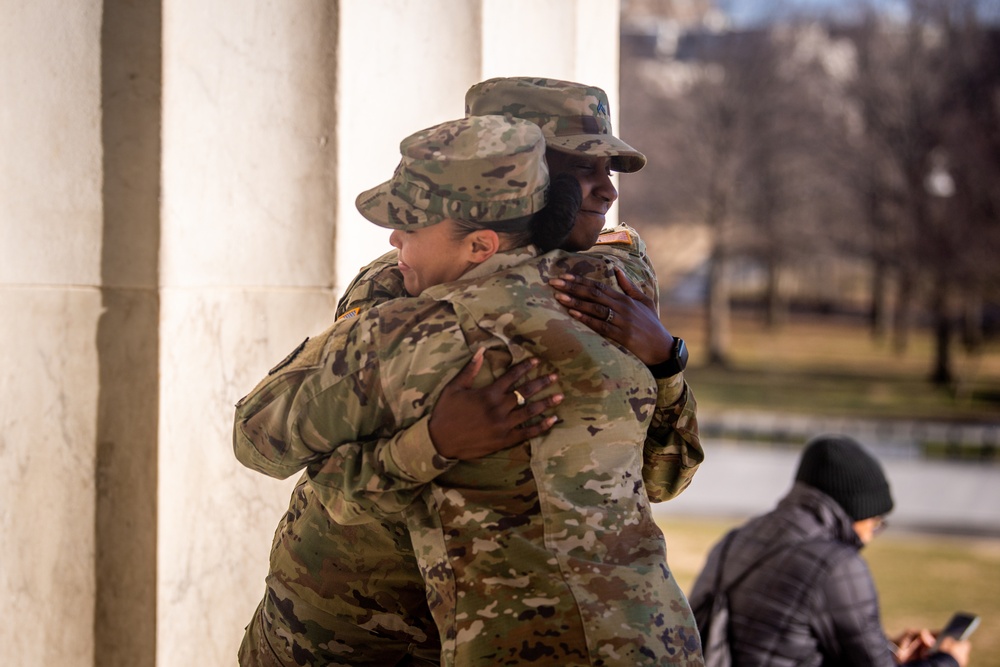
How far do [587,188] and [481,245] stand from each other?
0.93ft

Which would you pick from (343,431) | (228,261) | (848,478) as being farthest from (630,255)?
(848,478)

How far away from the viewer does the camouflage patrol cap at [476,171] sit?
192 cm

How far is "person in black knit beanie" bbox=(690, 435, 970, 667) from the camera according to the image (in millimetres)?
3592

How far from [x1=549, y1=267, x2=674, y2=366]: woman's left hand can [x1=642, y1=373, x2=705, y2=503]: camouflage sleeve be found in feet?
0.31

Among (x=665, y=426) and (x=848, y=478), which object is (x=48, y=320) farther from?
(x=848, y=478)

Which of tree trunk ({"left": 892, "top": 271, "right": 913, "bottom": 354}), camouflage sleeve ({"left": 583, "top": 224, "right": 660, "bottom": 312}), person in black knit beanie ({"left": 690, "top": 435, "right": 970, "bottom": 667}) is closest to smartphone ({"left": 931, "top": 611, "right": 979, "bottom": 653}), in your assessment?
person in black knit beanie ({"left": 690, "top": 435, "right": 970, "bottom": 667})

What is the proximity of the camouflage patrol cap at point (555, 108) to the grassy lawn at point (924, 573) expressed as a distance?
678cm

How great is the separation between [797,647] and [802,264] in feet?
73.9

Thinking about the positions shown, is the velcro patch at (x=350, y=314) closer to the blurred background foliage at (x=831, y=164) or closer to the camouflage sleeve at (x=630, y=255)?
the camouflage sleeve at (x=630, y=255)

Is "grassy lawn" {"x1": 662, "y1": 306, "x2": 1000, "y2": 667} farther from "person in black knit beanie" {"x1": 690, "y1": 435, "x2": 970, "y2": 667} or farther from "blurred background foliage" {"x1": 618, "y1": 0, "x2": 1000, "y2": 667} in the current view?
"person in black knit beanie" {"x1": 690, "y1": 435, "x2": 970, "y2": 667}

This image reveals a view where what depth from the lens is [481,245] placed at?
201cm

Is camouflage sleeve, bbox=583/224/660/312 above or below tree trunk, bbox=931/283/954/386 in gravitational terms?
above

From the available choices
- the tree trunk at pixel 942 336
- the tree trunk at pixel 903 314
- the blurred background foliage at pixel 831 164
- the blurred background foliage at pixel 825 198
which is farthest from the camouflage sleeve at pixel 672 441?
the tree trunk at pixel 903 314

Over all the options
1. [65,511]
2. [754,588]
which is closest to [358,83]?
[65,511]
